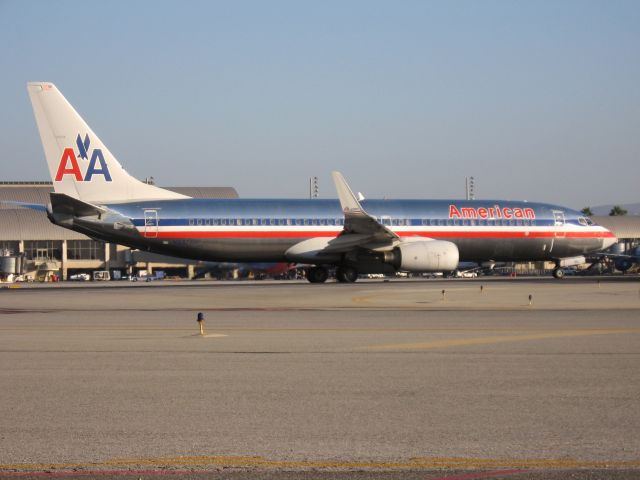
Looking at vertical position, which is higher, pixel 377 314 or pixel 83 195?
pixel 83 195

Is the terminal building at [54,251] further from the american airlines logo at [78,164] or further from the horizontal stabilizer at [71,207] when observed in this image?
the horizontal stabilizer at [71,207]

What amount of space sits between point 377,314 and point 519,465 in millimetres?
17516

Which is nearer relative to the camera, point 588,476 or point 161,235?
point 588,476

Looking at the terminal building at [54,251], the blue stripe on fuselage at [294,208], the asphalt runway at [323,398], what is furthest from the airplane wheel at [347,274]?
the terminal building at [54,251]

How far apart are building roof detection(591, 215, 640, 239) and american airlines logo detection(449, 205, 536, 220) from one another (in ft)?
196

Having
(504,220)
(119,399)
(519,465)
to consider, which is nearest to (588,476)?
(519,465)

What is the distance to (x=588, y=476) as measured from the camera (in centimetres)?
750

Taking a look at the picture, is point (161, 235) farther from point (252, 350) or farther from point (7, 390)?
point (7, 390)

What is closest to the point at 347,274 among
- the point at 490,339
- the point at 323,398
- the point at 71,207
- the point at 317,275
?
the point at 317,275

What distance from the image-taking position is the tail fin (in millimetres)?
45250

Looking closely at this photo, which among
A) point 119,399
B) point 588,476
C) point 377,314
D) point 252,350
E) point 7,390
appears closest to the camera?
point 588,476

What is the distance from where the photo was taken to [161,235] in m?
46.2

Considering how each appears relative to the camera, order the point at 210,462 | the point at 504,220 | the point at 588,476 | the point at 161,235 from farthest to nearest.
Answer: the point at 504,220 < the point at 161,235 < the point at 210,462 < the point at 588,476

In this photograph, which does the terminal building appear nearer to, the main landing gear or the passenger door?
the main landing gear
